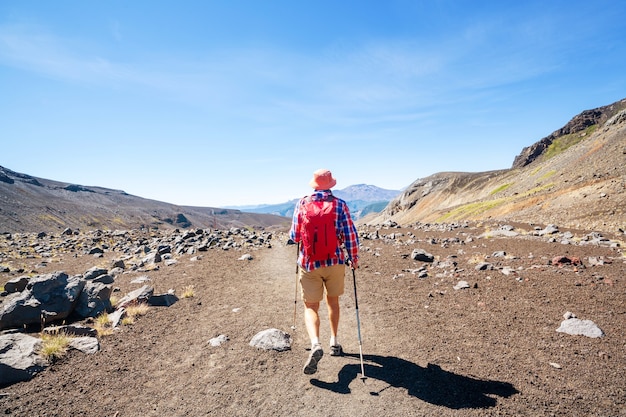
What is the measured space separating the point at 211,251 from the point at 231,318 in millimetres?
11946

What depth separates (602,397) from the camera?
4.35 m

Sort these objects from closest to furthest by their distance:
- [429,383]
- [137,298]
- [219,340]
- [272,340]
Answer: [429,383], [272,340], [219,340], [137,298]

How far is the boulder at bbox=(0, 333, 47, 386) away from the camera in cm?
521

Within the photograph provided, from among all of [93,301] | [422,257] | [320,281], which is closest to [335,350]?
[320,281]

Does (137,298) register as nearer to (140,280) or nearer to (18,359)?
(140,280)

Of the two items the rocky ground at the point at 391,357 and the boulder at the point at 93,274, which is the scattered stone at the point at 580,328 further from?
the boulder at the point at 93,274

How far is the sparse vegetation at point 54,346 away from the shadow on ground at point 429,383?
492cm

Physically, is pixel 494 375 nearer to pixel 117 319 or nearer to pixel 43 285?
pixel 117 319

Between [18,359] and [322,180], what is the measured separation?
6179 mm

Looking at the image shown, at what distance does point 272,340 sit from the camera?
6.64 m

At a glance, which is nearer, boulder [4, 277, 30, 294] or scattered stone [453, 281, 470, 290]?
scattered stone [453, 281, 470, 290]

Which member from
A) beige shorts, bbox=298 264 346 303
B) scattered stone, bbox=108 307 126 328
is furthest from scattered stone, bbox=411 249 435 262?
scattered stone, bbox=108 307 126 328

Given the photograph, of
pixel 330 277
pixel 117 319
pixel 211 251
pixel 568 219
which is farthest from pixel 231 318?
pixel 568 219

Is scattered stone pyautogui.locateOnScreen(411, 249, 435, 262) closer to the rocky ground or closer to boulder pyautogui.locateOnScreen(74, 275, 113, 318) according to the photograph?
the rocky ground
